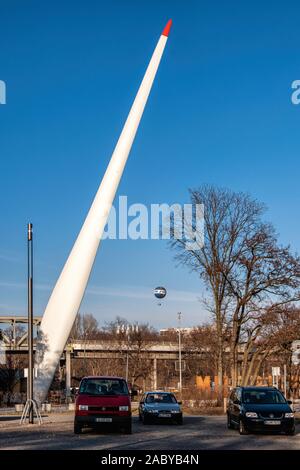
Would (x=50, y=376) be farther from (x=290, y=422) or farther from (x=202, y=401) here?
(x=290, y=422)

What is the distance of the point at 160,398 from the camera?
30.9 meters

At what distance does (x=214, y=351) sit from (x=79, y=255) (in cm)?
1250

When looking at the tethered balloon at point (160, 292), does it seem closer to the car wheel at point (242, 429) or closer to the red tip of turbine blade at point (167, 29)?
the red tip of turbine blade at point (167, 29)

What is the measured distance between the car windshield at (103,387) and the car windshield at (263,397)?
3923 millimetres

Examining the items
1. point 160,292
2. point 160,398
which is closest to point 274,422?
point 160,398

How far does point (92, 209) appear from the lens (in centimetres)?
4019

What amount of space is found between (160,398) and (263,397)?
664cm

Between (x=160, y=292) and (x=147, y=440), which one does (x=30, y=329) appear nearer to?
(x=147, y=440)

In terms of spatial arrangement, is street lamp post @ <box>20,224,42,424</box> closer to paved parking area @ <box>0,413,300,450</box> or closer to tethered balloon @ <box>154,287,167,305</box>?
paved parking area @ <box>0,413,300,450</box>

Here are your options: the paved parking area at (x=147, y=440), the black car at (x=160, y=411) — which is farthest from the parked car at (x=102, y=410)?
the black car at (x=160, y=411)

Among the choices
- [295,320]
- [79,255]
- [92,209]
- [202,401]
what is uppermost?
[92,209]

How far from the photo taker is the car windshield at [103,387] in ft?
79.3

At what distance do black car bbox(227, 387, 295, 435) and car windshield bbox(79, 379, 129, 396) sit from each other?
3667 mm
